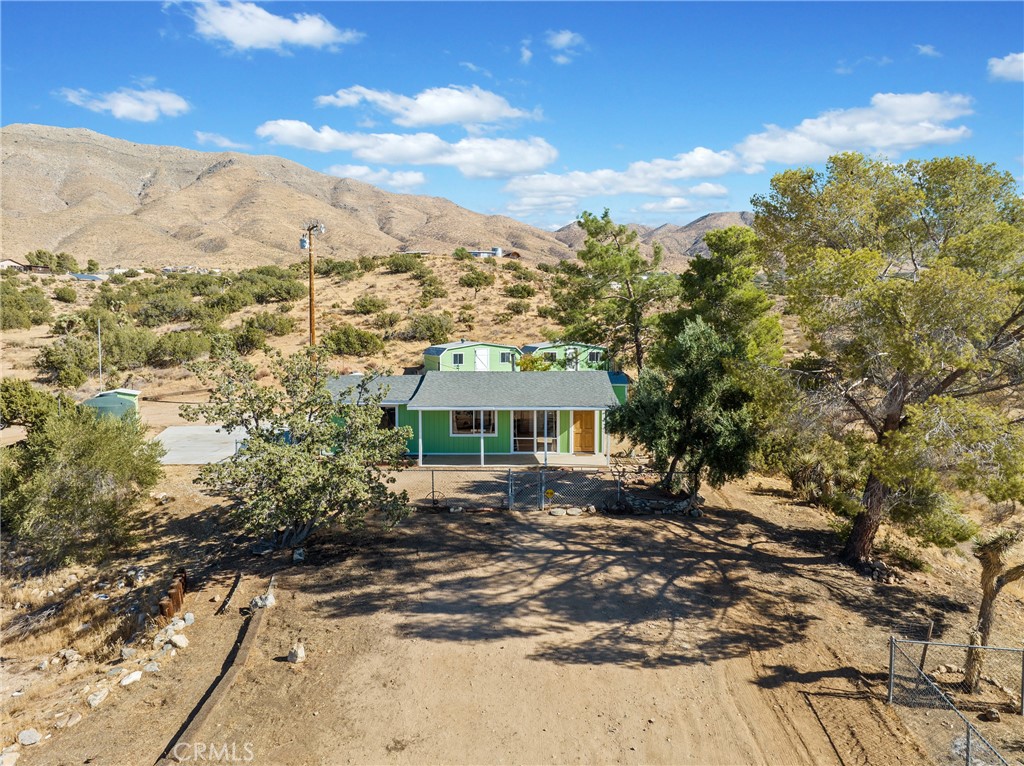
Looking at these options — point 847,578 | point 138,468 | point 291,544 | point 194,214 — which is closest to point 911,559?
point 847,578

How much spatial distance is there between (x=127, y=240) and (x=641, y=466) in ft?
308

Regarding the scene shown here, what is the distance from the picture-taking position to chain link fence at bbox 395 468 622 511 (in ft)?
58.3

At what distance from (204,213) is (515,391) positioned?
107 meters

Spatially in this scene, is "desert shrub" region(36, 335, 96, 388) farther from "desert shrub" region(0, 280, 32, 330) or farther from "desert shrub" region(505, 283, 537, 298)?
"desert shrub" region(505, 283, 537, 298)

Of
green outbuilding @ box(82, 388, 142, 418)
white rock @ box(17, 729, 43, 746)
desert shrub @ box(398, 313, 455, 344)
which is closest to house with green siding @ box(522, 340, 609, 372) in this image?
desert shrub @ box(398, 313, 455, 344)

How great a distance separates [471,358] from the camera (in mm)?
30266

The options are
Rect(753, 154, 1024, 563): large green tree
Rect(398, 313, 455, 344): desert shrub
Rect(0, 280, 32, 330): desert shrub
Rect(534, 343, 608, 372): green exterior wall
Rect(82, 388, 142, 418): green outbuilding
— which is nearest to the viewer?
Rect(753, 154, 1024, 563): large green tree

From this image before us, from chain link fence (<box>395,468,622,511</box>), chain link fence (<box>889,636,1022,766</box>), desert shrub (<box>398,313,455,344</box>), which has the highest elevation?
desert shrub (<box>398,313,455,344</box>)

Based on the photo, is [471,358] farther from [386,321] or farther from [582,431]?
[386,321]

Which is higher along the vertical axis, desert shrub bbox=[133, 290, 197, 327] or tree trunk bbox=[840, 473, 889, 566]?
desert shrub bbox=[133, 290, 197, 327]

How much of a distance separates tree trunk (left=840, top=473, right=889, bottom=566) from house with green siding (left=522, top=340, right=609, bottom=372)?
606 inches

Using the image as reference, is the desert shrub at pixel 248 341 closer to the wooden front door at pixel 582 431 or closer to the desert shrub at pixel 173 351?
the desert shrub at pixel 173 351

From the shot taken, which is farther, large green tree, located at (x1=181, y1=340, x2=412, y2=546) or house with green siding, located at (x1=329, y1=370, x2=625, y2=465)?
house with green siding, located at (x1=329, y1=370, x2=625, y2=465)

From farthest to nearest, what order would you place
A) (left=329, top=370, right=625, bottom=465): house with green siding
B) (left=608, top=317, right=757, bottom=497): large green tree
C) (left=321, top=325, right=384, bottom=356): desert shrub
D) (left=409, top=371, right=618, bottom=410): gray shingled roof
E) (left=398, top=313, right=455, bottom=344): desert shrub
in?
(left=398, top=313, right=455, bottom=344): desert shrub < (left=321, top=325, right=384, bottom=356): desert shrub < (left=329, top=370, right=625, bottom=465): house with green siding < (left=409, top=371, right=618, bottom=410): gray shingled roof < (left=608, top=317, right=757, bottom=497): large green tree
